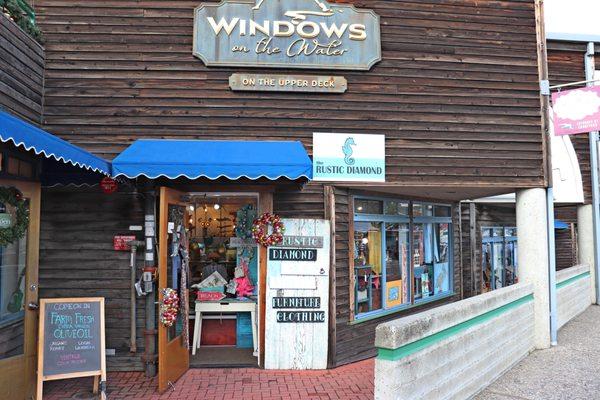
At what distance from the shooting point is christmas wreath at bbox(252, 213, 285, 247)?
5660 millimetres

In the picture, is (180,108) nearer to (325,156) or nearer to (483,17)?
(325,156)

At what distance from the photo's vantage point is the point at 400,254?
24.7ft

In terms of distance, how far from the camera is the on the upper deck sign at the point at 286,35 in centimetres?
604

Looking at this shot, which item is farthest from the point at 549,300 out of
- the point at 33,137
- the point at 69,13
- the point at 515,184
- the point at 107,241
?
the point at 69,13

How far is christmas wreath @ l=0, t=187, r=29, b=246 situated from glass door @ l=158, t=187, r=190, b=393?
1358mm

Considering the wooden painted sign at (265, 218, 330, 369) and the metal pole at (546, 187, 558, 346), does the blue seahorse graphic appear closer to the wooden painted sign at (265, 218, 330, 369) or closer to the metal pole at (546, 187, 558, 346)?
the wooden painted sign at (265, 218, 330, 369)

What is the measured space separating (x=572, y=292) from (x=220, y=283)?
667 cm

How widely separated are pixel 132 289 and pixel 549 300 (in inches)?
235

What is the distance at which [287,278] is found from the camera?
5.76 m

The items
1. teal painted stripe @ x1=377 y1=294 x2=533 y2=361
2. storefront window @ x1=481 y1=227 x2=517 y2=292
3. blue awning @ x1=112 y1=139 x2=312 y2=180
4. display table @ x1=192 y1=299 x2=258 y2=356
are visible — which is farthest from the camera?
storefront window @ x1=481 y1=227 x2=517 y2=292

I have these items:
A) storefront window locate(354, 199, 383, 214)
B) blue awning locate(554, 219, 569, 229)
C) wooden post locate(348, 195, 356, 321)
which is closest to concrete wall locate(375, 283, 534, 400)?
wooden post locate(348, 195, 356, 321)

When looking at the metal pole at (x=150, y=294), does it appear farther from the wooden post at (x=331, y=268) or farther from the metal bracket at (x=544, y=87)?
the metal bracket at (x=544, y=87)

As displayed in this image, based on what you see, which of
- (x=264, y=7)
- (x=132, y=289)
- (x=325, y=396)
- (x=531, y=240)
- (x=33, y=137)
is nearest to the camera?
(x=33, y=137)

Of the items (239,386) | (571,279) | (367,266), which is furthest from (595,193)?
(239,386)
